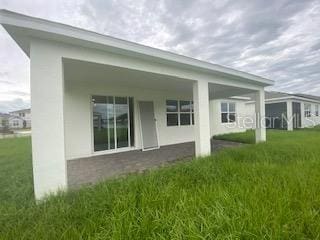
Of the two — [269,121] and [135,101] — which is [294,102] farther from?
[135,101]

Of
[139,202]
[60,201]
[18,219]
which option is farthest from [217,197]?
[18,219]

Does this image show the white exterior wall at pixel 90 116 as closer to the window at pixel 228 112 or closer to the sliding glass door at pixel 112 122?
the sliding glass door at pixel 112 122

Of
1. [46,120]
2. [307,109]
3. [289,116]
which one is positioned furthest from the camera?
[307,109]

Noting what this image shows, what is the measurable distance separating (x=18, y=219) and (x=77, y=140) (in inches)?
193

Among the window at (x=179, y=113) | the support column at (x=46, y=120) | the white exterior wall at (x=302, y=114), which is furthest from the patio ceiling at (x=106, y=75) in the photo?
the white exterior wall at (x=302, y=114)

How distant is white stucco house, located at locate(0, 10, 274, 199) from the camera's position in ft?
11.2

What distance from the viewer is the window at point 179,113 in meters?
10.8

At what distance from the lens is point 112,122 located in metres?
8.23

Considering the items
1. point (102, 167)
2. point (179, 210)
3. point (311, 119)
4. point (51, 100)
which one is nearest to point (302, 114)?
point (311, 119)

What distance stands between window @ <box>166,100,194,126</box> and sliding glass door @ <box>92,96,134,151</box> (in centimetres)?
272

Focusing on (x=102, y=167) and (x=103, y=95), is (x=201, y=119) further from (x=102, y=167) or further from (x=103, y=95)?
(x=103, y=95)

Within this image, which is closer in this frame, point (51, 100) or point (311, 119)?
point (51, 100)

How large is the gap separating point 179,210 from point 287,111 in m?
21.1

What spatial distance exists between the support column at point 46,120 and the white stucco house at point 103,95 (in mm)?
16
